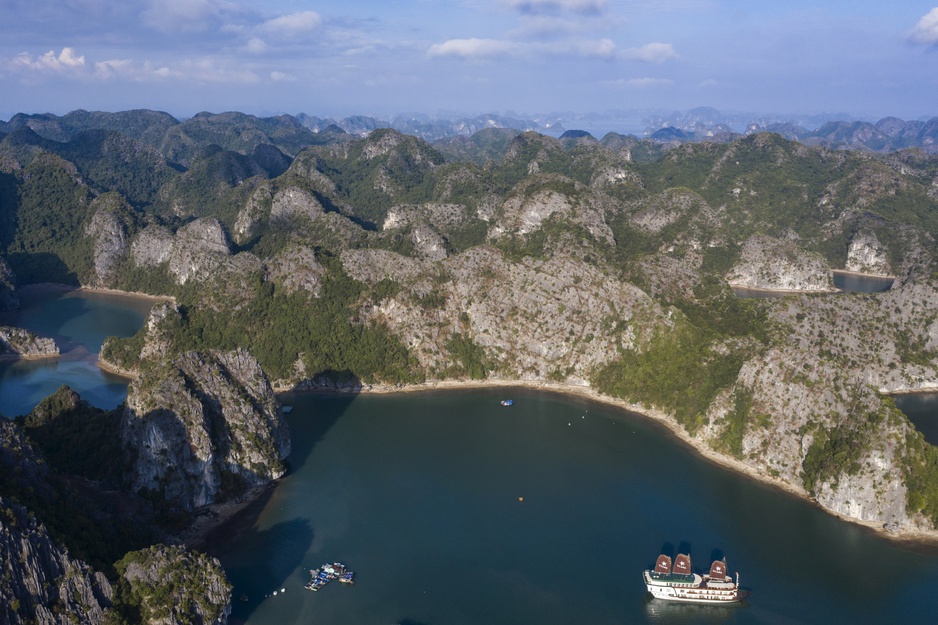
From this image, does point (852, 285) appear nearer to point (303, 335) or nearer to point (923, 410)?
point (923, 410)

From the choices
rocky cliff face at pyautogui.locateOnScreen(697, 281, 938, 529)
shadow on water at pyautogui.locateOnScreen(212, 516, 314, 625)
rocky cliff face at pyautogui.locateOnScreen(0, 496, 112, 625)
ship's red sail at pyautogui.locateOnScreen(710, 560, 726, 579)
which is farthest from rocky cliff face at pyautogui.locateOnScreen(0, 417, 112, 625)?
rocky cliff face at pyautogui.locateOnScreen(697, 281, 938, 529)

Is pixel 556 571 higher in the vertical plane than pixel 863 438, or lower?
lower

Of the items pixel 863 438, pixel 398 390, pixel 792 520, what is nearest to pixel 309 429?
pixel 398 390

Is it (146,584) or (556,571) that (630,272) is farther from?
(146,584)

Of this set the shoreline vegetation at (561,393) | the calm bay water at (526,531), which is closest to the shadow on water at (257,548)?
the calm bay water at (526,531)

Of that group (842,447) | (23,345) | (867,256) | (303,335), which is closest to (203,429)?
(303,335)

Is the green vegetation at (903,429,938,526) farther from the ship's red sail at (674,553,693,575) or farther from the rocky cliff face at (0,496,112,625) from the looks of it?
the rocky cliff face at (0,496,112,625)
